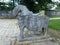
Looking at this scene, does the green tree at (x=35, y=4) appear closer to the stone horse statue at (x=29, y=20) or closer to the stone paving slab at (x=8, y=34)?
the stone paving slab at (x=8, y=34)

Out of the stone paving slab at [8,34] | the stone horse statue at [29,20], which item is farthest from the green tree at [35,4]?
the stone horse statue at [29,20]

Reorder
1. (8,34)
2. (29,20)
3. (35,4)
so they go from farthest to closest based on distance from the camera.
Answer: (35,4) → (8,34) → (29,20)

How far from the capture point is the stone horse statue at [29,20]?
23.6 ft

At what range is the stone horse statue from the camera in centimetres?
719

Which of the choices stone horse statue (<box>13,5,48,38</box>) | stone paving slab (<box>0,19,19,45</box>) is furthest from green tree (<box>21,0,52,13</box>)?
stone horse statue (<box>13,5,48,38</box>)

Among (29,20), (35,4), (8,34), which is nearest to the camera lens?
(29,20)

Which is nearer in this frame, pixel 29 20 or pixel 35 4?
pixel 29 20

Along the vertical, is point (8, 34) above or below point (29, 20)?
below

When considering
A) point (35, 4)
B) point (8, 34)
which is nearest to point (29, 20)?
point (8, 34)

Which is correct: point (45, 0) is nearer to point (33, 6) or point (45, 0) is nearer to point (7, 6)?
point (33, 6)

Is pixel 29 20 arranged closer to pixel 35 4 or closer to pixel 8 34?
pixel 8 34

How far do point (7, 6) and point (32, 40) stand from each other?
15.7 meters

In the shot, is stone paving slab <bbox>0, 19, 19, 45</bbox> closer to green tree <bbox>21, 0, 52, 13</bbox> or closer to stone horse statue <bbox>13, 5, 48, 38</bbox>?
stone horse statue <bbox>13, 5, 48, 38</bbox>

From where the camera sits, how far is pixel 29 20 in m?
7.32
